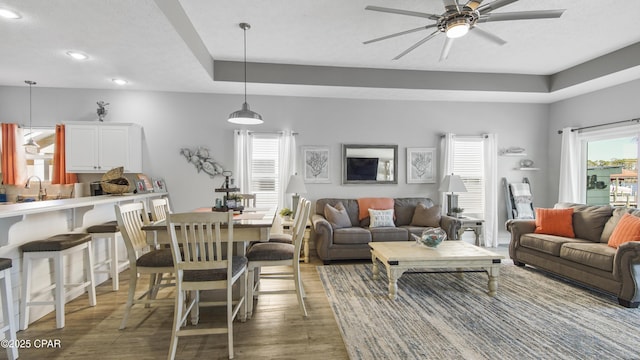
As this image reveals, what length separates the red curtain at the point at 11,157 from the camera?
444cm

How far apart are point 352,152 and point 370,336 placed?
3.33 m

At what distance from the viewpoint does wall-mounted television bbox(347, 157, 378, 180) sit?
523 centimetres

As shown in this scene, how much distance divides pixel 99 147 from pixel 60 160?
664mm

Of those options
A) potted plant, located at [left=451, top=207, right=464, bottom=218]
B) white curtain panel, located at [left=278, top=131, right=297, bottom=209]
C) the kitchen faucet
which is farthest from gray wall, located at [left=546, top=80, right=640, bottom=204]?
the kitchen faucet

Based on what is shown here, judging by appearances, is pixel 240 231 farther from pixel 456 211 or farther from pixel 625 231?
pixel 625 231

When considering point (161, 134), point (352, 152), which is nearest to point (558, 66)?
point (352, 152)

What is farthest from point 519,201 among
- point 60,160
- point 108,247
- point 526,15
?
point 60,160

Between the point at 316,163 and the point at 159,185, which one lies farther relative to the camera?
the point at 316,163

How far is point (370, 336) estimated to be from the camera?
92.9 inches

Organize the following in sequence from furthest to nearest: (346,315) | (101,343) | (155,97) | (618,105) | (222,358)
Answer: (155,97)
(618,105)
(346,315)
(101,343)
(222,358)

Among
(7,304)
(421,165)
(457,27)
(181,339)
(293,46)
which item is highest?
(293,46)

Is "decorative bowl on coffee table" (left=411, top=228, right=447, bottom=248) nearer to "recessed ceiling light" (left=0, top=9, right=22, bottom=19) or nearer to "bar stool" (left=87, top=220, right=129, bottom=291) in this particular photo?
"bar stool" (left=87, top=220, right=129, bottom=291)

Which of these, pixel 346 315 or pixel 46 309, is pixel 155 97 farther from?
pixel 346 315

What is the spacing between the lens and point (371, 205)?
4.93m
